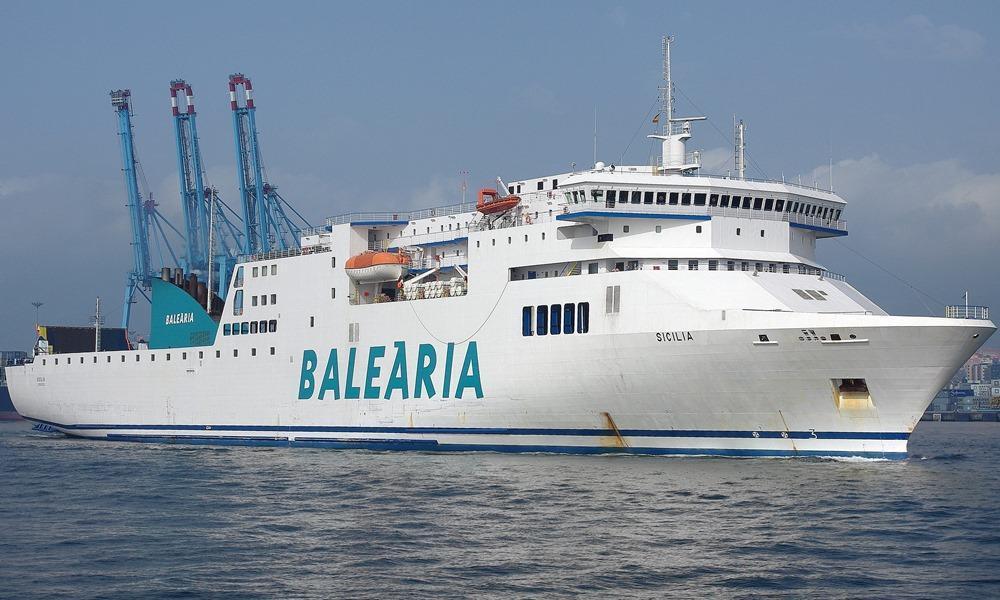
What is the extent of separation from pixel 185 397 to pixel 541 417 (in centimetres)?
1820

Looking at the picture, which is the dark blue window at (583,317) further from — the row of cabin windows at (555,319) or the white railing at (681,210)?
the white railing at (681,210)

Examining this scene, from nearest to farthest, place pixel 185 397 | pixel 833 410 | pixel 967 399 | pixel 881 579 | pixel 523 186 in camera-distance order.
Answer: pixel 881 579, pixel 833 410, pixel 523 186, pixel 185 397, pixel 967 399

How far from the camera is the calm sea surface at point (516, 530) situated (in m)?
16.9

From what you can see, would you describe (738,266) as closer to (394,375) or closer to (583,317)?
(583,317)

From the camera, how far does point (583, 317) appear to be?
108ft

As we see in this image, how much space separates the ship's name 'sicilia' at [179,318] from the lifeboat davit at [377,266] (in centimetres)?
1006

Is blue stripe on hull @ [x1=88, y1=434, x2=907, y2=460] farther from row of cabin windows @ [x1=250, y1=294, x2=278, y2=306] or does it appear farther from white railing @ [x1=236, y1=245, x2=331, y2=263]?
white railing @ [x1=236, y1=245, x2=331, y2=263]

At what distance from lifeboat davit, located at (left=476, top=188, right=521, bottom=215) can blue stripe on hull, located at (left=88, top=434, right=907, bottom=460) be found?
25.1 ft

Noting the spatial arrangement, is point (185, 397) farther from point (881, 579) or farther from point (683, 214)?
point (881, 579)

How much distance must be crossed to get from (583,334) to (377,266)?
9530mm

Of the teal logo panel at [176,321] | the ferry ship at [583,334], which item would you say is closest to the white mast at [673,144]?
the ferry ship at [583,334]

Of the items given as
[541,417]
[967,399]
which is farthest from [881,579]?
[967,399]

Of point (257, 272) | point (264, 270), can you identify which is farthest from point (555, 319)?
point (257, 272)

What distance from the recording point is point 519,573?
17.4 metres
